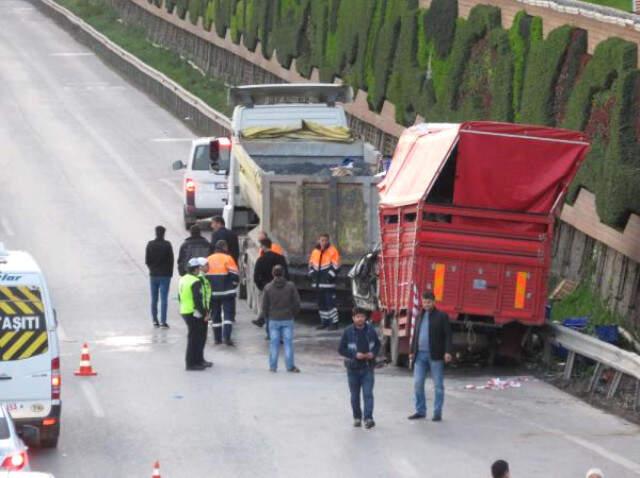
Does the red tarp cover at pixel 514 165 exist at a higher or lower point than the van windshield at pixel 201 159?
higher

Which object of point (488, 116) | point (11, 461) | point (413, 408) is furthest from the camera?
point (488, 116)

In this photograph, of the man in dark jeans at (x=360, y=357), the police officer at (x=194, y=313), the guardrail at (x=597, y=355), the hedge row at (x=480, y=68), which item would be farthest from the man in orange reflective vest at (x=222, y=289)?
the man in dark jeans at (x=360, y=357)

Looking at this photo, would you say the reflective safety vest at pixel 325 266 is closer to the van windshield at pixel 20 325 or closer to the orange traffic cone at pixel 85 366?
the orange traffic cone at pixel 85 366

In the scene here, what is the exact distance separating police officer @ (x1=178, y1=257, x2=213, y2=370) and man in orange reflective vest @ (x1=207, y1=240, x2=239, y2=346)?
2.16 metres

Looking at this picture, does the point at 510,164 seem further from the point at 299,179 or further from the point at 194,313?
the point at 299,179

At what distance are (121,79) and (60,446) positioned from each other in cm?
5039

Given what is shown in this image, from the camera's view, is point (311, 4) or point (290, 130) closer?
point (290, 130)

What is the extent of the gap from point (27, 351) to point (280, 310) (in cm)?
627

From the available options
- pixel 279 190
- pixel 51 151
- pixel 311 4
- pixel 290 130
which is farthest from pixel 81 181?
pixel 279 190

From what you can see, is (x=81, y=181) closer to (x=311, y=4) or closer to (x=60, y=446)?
(x=311, y=4)

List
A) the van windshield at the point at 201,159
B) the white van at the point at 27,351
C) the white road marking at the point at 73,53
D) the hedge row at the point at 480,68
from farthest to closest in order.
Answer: the white road marking at the point at 73,53 → the van windshield at the point at 201,159 → the hedge row at the point at 480,68 → the white van at the point at 27,351

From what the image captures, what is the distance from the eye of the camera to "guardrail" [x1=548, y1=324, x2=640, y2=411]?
70.0 ft

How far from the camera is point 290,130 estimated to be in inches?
1280

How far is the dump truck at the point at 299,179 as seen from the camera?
92.7 feet
